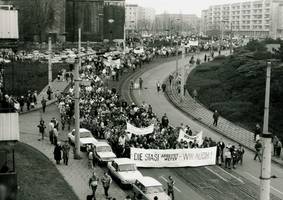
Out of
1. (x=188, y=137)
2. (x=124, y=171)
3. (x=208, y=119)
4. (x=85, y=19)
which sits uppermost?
(x=85, y=19)

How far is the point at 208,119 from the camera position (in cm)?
4834

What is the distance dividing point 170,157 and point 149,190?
7116 millimetres

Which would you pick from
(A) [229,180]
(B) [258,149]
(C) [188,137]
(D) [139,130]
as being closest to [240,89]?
(B) [258,149]

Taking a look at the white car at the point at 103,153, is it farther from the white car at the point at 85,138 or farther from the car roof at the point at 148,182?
the car roof at the point at 148,182

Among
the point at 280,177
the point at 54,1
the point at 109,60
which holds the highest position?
the point at 54,1

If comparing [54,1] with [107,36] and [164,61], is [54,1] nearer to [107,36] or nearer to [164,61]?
[107,36]

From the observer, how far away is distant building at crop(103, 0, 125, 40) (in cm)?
12231

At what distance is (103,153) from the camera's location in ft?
106

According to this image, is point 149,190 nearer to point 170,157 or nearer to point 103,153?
point 170,157

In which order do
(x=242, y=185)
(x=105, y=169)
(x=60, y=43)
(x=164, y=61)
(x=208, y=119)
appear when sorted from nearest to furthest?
(x=242, y=185)
(x=105, y=169)
(x=208, y=119)
(x=164, y=61)
(x=60, y=43)

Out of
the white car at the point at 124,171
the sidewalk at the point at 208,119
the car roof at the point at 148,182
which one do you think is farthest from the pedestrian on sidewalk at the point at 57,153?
the sidewalk at the point at 208,119

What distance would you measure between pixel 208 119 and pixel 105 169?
61.7ft

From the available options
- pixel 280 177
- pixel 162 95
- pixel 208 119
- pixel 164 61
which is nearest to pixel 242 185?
pixel 280 177

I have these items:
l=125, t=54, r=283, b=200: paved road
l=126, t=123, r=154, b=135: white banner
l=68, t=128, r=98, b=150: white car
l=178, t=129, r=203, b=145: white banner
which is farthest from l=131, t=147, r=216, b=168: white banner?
l=68, t=128, r=98, b=150: white car
